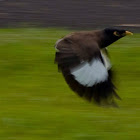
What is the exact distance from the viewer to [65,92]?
317 inches

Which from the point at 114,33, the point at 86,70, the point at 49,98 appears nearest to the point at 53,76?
the point at 49,98

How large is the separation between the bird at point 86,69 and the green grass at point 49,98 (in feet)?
0.63

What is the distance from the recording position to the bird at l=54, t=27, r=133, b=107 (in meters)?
6.85

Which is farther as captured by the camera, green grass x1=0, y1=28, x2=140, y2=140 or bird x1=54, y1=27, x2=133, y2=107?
bird x1=54, y1=27, x2=133, y2=107

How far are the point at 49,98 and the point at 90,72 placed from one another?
1.07 m

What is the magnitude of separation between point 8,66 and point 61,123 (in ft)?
7.77

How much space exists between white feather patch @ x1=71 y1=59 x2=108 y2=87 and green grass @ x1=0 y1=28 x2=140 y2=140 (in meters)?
0.33

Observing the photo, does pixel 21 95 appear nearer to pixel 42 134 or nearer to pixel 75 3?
pixel 42 134

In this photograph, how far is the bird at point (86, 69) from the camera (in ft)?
22.5

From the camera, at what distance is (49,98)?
7.82 metres

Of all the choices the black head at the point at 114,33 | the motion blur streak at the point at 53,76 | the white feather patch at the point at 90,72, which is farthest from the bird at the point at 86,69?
the black head at the point at 114,33

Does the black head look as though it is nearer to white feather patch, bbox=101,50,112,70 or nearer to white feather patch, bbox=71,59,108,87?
white feather patch, bbox=101,50,112,70

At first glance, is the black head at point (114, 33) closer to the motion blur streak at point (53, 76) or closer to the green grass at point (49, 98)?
the green grass at point (49, 98)

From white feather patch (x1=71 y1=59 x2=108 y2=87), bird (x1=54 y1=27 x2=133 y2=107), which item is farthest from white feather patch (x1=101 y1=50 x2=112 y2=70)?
white feather patch (x1=71 y1=59 x2=108 y2=87)
